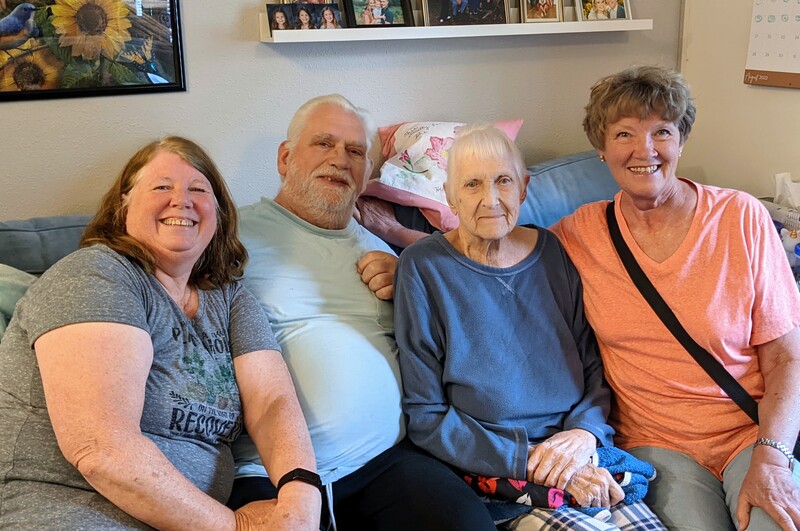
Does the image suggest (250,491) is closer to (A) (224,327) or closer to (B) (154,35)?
(A) (224,327)

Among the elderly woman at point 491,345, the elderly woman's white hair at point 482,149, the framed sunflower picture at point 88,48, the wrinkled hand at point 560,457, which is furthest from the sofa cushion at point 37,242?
the wrinkled hand at point 560,457

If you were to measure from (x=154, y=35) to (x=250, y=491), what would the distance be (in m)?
1.32

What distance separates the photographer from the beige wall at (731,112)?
8.20 feet

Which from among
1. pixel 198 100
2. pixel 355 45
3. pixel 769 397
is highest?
pixel 355 45

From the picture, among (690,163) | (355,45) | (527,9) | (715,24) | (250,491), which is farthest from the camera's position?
(690,163)

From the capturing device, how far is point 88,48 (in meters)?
2.00

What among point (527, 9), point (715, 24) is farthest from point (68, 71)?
point (715, 24)

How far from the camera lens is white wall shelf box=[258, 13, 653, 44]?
2.18 meters

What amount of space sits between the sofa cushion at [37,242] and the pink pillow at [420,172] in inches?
34.5

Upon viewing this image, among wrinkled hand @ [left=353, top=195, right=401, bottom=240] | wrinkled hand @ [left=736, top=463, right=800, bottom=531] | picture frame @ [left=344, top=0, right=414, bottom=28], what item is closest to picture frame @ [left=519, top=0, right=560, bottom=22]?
picture frame @ [left=344, top=0, right=414, bottom=28]

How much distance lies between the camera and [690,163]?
2.93 m

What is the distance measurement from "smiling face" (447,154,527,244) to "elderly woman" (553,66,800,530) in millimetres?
261

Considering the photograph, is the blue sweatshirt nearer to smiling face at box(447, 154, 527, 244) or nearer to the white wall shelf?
smiling face at box(447, 154, 527, 244)

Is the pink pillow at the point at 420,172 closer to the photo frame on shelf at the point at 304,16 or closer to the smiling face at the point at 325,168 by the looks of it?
the smiling face at the point at 325,168
